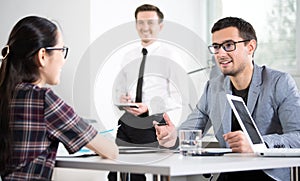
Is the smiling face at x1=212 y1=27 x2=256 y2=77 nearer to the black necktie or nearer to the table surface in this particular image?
the black necktie

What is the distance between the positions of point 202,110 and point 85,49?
1.25 m

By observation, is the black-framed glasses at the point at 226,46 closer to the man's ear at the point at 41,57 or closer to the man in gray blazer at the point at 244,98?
the man in gray blazer at the point at 244,98

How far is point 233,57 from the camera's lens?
2461 mm

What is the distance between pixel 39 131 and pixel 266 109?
41.0 inches

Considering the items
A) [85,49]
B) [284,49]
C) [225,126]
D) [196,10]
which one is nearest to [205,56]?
[196,10]

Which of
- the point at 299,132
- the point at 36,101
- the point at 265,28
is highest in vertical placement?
the point at 265,28

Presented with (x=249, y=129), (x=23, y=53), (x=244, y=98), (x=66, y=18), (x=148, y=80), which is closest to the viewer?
(x=23, y=53)

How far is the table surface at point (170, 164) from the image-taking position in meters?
1.36

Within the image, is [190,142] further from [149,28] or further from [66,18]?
[66,18]

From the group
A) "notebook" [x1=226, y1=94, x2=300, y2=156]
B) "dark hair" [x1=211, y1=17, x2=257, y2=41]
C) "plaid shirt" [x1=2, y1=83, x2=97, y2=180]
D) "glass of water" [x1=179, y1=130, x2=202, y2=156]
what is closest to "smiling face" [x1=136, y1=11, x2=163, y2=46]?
"dark hair" [x1=211, y1=17, x2=257, y2=41]

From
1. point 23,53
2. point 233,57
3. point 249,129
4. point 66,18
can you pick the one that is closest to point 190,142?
point 249,129

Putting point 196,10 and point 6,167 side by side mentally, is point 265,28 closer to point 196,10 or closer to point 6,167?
point 196,10

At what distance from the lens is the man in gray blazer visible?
2162 mm

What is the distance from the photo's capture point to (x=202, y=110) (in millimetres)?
2455
